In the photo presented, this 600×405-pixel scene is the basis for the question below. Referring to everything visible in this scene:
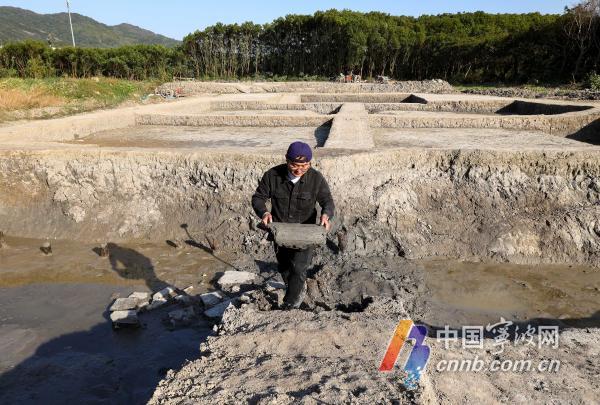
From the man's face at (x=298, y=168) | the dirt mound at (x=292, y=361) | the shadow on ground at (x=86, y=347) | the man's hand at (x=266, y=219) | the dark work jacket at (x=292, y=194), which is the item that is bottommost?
the shadow on ground at (x=86, y=347)

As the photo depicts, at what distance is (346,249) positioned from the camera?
4.98 metres

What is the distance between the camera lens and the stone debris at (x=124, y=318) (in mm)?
3627

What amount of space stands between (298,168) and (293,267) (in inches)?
31.6

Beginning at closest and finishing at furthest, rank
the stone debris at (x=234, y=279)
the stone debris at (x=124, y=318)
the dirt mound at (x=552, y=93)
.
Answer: the stone debris at (x=124, y=318) → the stone debris at (x=234, y=279) → the dirt mound at (x=552, y=93)

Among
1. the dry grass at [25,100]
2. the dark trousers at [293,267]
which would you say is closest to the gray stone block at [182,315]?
the dark trousers at [293,267]

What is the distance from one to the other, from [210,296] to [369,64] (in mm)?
33917

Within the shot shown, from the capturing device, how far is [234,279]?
14.5 feet

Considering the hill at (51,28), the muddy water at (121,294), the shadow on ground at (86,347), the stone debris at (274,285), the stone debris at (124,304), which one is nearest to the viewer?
the shadow on ground at (86,347)

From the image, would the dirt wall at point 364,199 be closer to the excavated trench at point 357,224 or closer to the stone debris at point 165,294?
the excavated trench at point 357,224

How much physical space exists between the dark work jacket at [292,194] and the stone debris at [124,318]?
1.77m

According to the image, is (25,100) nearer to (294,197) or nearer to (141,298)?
(141,298)

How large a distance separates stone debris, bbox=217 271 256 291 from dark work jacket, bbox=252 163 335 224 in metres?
1.72

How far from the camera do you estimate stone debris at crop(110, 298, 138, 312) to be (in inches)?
153

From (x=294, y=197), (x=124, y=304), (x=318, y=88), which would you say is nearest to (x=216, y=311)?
(x=124, y=304)
